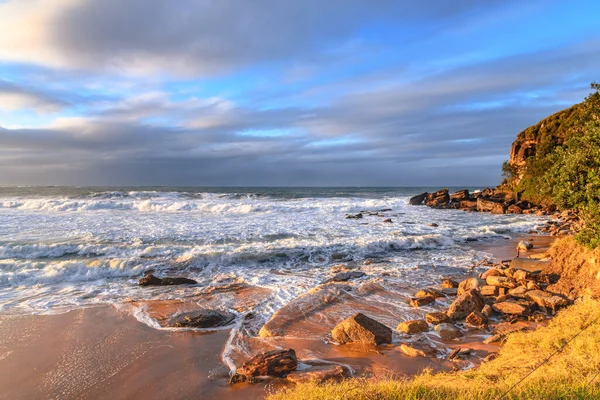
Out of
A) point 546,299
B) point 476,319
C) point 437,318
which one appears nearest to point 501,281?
point 546,299

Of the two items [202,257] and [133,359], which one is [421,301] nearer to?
[133,359]

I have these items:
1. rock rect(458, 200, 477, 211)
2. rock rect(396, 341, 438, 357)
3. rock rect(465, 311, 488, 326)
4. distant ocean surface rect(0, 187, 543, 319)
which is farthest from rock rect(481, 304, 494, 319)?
rock rect(458, 200, 477, 211)

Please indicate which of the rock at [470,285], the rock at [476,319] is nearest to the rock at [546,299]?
the rock at [470,285]

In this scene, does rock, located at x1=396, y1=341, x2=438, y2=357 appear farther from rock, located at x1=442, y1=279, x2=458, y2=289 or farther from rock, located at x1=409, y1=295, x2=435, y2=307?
rock, located at x1=442, y1=279, x2=458, y2=289

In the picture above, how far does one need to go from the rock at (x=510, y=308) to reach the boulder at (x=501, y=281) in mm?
1417

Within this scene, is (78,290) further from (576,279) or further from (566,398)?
(576,279)

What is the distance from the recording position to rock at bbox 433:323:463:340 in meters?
6.66

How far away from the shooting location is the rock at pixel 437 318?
738 cm

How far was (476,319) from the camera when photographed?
287 inches

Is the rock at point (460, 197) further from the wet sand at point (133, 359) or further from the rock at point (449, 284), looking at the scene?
the wet sand at point (133, 359)

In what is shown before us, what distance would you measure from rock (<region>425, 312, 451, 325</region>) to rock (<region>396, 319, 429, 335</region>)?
0.38 m

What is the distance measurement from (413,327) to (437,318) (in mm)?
808

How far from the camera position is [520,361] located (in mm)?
4973

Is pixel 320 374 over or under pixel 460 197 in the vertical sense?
under
